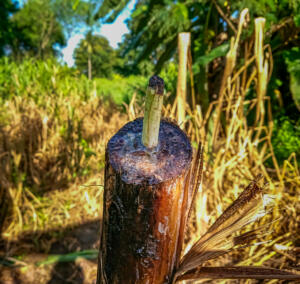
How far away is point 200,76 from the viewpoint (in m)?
2.20

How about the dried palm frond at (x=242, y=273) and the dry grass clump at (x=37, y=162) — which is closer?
the dried palm frond at (x=242, y=273)

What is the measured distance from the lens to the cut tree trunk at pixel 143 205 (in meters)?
0.53

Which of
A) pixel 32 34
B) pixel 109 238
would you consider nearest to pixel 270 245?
pixel 109 238

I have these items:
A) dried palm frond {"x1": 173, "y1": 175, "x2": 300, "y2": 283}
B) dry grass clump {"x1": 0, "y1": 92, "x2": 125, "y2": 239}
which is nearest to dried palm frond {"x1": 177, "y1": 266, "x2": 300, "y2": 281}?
dried palm frond {"x1": 173, "y1": 175, "x2": 300, "y2": 283}

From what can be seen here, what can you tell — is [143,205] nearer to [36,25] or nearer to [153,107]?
[153,107]

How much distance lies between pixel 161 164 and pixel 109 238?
0.19 metres

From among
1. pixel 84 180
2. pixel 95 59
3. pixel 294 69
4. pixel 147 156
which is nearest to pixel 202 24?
pixel 294 69

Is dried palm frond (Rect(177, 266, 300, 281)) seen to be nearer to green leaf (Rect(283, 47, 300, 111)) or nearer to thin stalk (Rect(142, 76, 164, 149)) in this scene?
thin stalk (Rect(142, 76, 164, 149))

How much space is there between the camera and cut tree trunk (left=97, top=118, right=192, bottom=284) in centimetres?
53

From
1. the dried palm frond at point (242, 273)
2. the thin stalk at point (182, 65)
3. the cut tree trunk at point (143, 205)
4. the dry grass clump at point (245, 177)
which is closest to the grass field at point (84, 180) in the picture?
the dry grass clump at point (245, 177)

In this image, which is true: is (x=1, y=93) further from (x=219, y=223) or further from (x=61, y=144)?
(x=219, y=223)

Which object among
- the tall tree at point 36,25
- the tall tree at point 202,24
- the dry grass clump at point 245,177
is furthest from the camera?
the tall tree at point 36,25

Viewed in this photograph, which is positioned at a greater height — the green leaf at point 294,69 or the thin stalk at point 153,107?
the green leaf at point 294,69

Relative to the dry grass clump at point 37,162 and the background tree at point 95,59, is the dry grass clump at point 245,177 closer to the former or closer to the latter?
the dry grass clump at point 37,162
